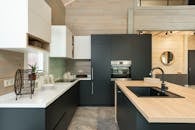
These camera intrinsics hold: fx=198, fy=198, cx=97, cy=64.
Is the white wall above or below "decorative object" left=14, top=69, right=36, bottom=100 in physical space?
above

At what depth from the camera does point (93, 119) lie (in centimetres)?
448

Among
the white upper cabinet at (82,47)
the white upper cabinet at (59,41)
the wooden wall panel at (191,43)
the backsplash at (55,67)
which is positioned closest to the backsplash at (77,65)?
the white upper cabinet at (82,47)

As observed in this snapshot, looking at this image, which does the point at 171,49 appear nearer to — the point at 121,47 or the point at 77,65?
the point at 121,47

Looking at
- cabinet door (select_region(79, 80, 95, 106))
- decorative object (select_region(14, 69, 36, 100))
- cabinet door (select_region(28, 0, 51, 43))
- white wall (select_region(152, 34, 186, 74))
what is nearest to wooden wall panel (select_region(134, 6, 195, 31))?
cabinet door (select_region(79, 80, 95, 106))

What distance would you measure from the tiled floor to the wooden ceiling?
8.45 feet

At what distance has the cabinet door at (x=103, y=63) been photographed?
5770mm

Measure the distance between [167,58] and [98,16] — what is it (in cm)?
413

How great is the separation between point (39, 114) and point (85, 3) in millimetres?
5136

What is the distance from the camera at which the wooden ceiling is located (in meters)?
6.50

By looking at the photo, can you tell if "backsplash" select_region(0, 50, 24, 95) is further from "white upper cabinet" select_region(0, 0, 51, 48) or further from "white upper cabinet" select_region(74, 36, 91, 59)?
"white upper cabinet" select_region(74, 36, 91, 59)

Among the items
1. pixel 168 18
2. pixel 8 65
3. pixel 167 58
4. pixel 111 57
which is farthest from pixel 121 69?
pixel 167 58

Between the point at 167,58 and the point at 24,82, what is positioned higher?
the point at 167,58

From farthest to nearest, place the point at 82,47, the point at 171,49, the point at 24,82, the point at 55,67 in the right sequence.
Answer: the point at 171,49 → the point at 82,47 → the point at 55,67 → the point at 24,82

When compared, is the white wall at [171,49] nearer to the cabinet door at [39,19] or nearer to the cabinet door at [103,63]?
the cabinet door at [103,63]
